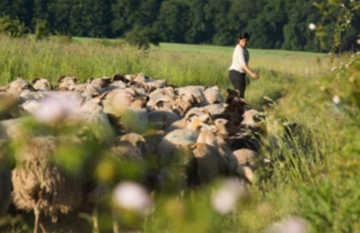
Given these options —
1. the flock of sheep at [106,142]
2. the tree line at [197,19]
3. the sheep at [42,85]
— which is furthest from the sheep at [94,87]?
the tree line at [197,19]

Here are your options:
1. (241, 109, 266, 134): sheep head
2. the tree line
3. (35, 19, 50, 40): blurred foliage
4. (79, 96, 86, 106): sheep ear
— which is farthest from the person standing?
the tree line

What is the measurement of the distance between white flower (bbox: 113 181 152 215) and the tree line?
56.8 m

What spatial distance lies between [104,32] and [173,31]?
1354 cm

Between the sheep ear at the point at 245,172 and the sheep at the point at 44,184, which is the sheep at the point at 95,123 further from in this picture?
the sheep ear at the point at 245,172

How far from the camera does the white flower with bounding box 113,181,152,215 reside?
6137 mm

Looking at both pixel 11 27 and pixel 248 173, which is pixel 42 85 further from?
pixel 11 27

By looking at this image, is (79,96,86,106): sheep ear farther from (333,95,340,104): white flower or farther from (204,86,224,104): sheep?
(333,95,340,104): white flower

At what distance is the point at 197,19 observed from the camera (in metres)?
85.7

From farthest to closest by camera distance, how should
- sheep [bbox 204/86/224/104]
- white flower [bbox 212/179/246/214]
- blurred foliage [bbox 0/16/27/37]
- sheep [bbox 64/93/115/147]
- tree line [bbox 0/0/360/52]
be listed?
1. tree line [bbox 0/0/360/52]
2. blurred foliage [bbox 0/16/27/37]
3. sheep [bbox 204/86/224/104]
4. sheep [bbox 64/93/115/147]
5. white flower [bbox 212/179/246/214]

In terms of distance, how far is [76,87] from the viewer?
33.1 ft

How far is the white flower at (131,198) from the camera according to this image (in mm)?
6137

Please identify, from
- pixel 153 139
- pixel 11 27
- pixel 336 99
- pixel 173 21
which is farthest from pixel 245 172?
pixel 173 21

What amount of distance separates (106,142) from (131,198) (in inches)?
34.5

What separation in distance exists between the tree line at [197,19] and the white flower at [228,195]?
56252 mm
